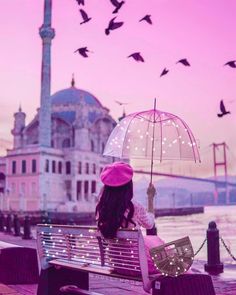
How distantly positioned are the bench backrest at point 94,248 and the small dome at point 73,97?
7221 cm

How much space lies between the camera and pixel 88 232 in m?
4.20

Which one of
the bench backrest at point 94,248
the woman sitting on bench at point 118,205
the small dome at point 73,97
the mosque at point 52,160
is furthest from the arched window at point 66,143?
the woman sitting on bench at point 118,205

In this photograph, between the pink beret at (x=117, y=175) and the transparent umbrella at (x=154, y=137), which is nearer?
the pink beret at (x=117, y=175)

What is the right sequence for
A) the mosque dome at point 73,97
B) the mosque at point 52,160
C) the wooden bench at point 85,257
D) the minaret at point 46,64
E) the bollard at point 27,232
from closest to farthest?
the wooden bench at point 85,257, the bollard at point 27,232, the minaret at point 46,64, the mosque at point 52,160, the mosque dome at point 73,97

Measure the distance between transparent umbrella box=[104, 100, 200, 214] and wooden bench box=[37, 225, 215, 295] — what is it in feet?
6.87

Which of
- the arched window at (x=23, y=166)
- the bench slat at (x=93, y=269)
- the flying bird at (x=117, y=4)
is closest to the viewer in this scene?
the bench slat at (x=93, y=269)

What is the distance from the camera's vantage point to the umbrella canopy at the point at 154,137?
22.1 ft

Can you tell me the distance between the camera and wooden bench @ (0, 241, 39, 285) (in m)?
6.17

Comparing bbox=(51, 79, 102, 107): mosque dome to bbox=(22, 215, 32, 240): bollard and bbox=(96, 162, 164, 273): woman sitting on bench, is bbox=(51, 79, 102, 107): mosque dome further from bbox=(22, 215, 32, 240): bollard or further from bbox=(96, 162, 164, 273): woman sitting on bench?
bbox=(96, 162, 164, 273): woman sitting on bench

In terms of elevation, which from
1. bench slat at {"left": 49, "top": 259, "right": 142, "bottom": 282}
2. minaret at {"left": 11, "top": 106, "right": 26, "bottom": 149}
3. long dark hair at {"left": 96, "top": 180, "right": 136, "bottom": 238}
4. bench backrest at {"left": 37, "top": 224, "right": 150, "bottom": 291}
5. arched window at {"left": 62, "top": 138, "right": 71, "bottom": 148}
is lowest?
bench slat at {"left": 49, "top": 259, "right": 142, "bottom": 282}

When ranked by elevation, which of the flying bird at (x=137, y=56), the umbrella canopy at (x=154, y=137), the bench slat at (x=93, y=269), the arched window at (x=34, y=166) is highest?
the arched window at (x=34, y=166)

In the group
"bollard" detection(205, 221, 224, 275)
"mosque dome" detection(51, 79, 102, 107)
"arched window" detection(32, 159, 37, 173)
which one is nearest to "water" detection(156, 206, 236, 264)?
"bollard" detection(205, 221, 224, 275)

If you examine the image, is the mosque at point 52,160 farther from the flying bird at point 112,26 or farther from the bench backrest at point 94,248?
the bench backrest at point 94,248

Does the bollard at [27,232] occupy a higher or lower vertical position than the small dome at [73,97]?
lower
